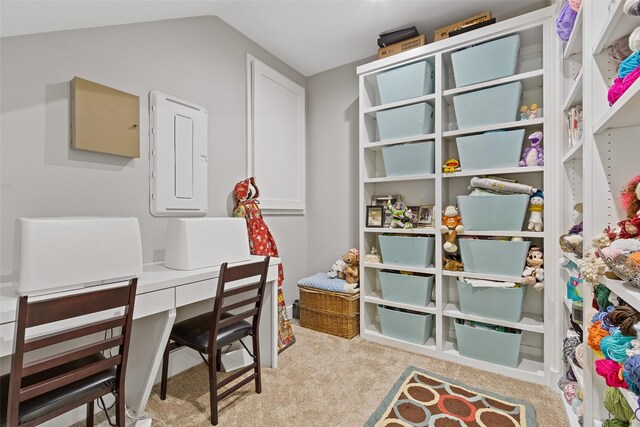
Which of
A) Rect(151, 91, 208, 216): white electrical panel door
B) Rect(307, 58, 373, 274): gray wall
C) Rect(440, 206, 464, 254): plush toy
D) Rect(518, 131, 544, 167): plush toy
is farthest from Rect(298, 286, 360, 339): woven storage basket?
Rect(518, 131, 544, 167): plush toy

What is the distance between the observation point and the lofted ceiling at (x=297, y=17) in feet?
4.52

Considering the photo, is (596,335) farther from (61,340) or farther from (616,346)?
(61,340)

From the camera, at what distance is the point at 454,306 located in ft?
7.48

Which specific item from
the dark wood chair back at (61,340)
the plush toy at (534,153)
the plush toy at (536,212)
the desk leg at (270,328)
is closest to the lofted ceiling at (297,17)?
the plush toy at (534,153)

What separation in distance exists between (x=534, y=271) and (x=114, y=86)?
9.20 ft

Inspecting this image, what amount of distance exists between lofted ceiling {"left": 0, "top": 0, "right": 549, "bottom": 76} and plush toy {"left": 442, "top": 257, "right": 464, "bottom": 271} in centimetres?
186

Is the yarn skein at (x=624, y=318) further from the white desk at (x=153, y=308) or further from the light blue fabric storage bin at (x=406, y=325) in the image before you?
the white desk at (x=153, y=308)

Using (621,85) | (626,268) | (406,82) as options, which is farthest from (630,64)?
(406,82)

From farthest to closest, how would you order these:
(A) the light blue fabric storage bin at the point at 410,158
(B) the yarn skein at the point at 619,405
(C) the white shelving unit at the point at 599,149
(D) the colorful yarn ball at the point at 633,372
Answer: (A) the light blue fabric storage bin at the point at 410,158, (C) the white shelving unit at the point at 599,149, (B) the yarn skein at the point at 619,405, (D) the colorful yarn ball at the point at 633,372

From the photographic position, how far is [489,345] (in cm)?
201

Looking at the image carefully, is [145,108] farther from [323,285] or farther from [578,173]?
[578,173]

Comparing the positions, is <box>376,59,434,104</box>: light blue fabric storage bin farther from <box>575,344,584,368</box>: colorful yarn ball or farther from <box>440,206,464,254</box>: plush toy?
<box>575,344,584,368</box>: colorful yarn ball

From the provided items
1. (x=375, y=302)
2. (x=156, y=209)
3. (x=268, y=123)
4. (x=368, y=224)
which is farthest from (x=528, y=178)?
(x=156, y=209)

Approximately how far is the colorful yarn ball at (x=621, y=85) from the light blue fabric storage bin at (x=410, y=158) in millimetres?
1242
